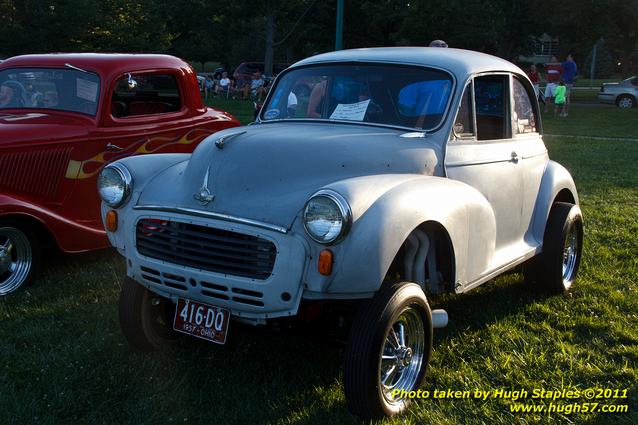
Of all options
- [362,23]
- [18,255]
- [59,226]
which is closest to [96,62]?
[59,226]

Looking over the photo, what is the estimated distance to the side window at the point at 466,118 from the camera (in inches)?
159

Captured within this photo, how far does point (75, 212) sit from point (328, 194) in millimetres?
3122

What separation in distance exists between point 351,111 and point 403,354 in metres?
1.62

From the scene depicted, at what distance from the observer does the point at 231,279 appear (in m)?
3.04

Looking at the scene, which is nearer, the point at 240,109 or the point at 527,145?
the point at 527,145

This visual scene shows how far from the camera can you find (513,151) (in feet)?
14.8

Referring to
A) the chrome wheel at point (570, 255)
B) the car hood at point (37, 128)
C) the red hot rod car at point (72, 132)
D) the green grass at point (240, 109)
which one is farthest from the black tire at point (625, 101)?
the car hood at point (37, 128)

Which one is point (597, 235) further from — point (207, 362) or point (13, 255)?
point (13, 255)

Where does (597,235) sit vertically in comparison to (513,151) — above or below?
below

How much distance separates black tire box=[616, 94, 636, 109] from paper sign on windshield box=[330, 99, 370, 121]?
2419cm

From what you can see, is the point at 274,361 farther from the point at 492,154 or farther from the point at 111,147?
the point at 111,147

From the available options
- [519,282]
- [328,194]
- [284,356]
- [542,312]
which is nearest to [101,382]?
[284,356]

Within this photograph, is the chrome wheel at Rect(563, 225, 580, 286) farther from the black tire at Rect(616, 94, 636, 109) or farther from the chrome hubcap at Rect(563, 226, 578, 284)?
the black tire at Rect(616, 94, 636, 109)

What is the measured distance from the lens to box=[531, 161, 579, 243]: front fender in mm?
4711
